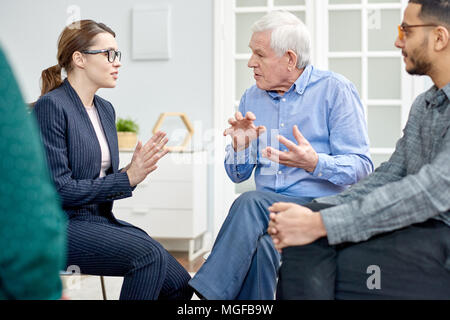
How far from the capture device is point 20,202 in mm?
701

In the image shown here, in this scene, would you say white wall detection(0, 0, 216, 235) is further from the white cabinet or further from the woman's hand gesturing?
the woman's hand gesturing

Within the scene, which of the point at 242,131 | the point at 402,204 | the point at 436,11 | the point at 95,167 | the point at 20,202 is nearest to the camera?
the point at 20,202

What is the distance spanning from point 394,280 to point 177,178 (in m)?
2.80

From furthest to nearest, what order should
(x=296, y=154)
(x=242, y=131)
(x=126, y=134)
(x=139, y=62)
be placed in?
(x=139, y=62) → (x=126, y=134) → (x=242, y=131) → (x=296, y=154)

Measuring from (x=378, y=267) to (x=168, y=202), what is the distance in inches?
111

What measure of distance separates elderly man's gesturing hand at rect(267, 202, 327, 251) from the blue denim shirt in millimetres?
611

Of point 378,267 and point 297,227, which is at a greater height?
point 297,227

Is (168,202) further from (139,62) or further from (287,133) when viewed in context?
(287,133)

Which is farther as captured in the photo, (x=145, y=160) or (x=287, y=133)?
(x=287, y=133)

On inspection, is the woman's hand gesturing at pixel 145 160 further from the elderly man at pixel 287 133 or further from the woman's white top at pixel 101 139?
the elderly man at pixel 287 133

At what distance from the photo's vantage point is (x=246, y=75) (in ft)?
14.4

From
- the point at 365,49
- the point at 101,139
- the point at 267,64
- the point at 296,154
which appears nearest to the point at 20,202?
the point at 296,154

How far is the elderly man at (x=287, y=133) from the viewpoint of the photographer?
67.6 inches
